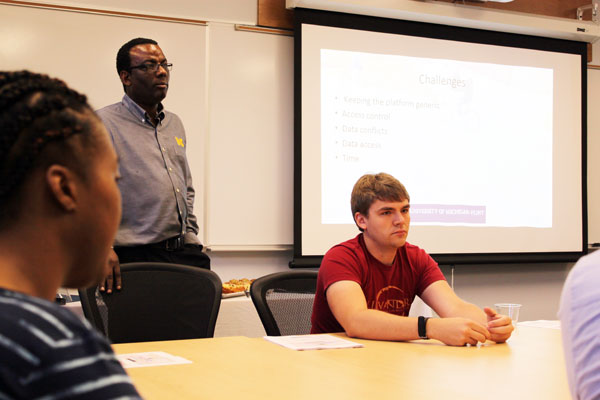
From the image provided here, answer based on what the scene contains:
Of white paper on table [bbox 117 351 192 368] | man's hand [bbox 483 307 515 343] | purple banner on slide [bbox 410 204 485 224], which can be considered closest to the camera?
white paper on table [bbox 117 351 192 368]

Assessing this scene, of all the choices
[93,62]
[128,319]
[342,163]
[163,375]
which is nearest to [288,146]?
[342,163]

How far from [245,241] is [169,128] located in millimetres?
1699

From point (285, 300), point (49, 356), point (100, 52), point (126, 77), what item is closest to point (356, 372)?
point (285, 300)

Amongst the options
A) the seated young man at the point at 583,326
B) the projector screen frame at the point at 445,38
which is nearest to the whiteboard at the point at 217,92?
the projector screen frame at the point at 445,38

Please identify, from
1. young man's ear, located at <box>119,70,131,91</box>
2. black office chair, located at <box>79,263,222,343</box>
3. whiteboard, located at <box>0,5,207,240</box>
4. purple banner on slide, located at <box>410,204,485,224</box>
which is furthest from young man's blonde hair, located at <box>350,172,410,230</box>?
purple banner on slide, located at <box>410,204,485,224</box>

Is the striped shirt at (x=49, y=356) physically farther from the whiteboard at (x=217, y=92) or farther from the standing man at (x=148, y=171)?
the whiteboard at (x=217, y=92)

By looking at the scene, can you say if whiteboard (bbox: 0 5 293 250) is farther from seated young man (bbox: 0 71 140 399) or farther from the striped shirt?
the striped shirt

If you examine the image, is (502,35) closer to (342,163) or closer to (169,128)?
(342,163)

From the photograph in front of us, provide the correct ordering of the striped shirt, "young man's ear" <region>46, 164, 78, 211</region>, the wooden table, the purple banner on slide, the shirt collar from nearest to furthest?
the striped shirt, "young man's ear" <region>46, 164, 78, 211</region>, the wooden table, the shirt collar, the purple banner on slide

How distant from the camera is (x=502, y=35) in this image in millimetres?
4965

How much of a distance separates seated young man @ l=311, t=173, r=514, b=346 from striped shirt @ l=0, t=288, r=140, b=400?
1.48 meters

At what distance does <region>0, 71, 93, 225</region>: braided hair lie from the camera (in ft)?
1.82

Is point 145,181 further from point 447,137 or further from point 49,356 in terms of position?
point 447,137

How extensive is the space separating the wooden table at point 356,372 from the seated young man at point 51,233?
640mm
